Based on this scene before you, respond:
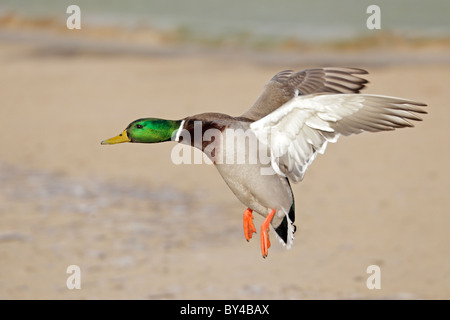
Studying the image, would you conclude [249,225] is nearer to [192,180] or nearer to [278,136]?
[278,136]

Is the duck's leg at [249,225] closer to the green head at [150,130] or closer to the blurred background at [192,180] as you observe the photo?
the green head at [150,130]

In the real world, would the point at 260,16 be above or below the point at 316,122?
above

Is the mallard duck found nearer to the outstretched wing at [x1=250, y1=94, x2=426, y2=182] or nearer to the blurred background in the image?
the outstretched wing at [x1=250, y1=94, x2=426, y2=182]

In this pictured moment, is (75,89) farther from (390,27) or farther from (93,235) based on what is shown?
(390,27)

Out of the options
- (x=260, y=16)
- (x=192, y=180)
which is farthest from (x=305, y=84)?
(x=260, y=16)

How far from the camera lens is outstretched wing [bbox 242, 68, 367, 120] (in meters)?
2.58

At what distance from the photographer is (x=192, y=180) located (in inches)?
418

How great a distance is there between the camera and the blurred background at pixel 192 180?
7668 mm

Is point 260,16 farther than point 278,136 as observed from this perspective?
Yes

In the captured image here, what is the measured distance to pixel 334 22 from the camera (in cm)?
2111

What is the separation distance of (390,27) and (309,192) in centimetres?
1075

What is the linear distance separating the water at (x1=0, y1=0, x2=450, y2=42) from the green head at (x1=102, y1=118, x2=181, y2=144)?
57.0 feet

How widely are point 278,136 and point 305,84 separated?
1070mm

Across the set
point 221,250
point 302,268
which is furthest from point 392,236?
point 221,250
